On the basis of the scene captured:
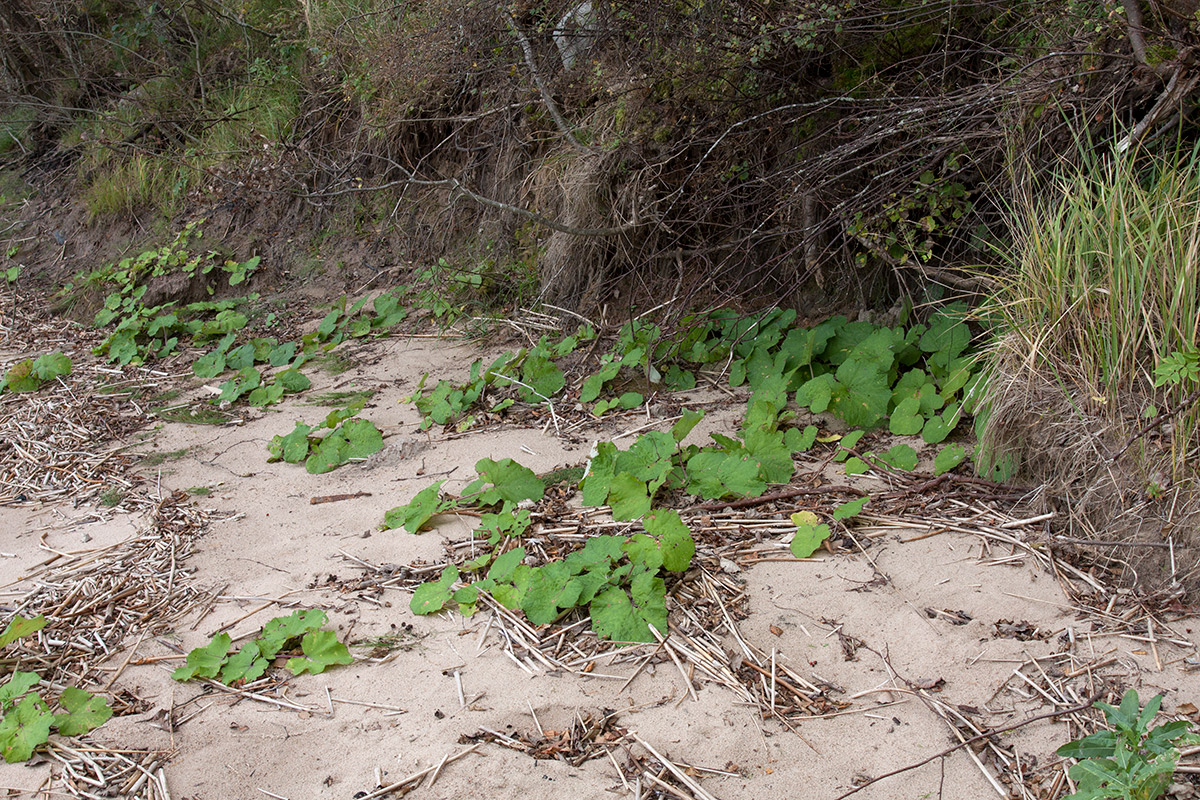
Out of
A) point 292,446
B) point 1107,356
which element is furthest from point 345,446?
point 1107,356

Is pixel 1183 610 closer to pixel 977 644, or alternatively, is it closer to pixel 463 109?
pixel 977 644

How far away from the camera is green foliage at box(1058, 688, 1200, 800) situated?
63.9 inches

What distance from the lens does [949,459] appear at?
3.04m

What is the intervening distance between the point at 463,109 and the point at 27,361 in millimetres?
3128

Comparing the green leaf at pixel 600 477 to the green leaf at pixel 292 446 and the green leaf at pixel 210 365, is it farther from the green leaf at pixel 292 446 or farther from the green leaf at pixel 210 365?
the green leaf at pixel 210 365

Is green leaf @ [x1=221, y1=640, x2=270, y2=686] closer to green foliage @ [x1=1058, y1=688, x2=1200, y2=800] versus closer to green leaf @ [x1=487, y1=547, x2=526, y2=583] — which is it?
green leaf @ [x1=487, y1=547, x2=526, y2=583]

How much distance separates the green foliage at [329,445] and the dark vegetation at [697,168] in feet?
4.25

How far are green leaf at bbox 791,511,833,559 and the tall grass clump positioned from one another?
0.66 meters

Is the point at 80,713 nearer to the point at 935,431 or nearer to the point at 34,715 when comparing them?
the point at 34,715

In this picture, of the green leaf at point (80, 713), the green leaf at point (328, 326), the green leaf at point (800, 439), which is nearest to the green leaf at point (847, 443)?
the green leaf at point (800, 439)

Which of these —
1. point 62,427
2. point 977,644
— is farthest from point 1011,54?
point 62,427

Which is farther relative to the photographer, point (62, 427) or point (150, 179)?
point (150, 179)

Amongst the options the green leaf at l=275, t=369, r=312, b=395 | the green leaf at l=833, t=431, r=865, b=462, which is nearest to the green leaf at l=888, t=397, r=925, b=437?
the green leaf at l=833, t=431, r=865, b=462

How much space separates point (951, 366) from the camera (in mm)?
3443
